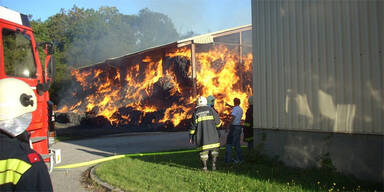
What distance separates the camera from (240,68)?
1941 cm

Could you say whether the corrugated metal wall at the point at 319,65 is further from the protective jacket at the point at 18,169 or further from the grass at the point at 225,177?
the protective jacket at the point at 18,169

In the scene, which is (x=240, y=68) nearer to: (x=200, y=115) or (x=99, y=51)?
(x=200, y=115)

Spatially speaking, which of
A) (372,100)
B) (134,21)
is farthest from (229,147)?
(134,21)

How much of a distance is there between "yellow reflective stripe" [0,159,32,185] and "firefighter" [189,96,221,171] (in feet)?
17.8

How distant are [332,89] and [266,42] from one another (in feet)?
6.93

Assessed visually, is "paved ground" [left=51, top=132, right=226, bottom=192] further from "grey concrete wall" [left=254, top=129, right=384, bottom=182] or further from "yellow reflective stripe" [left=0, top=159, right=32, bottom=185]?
"yellow reflective stripe" [left=0, top=159, right=32, bottom=185]

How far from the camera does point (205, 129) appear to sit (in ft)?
24.2

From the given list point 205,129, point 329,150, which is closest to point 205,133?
point 205,129

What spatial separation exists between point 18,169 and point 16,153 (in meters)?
0.10

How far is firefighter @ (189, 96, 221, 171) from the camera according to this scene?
732cm

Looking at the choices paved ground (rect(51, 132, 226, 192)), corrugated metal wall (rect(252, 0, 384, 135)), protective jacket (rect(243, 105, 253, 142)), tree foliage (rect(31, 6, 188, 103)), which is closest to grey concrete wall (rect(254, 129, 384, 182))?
corrugated metal wall (rect(252, 0, 384, 135))

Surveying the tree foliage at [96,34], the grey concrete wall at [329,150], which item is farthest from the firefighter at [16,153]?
the tree foliage at [96,34]

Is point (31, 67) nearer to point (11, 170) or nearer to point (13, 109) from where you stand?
point (13, 109)

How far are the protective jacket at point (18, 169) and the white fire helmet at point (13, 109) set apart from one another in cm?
6
